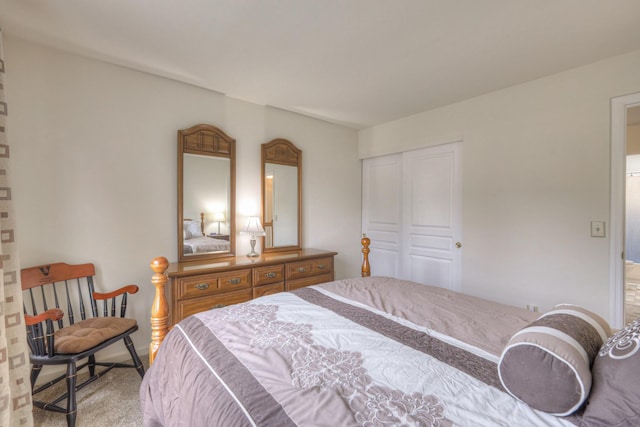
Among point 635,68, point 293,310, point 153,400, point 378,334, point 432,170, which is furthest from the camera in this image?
point 432,170

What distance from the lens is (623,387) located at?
70 cm

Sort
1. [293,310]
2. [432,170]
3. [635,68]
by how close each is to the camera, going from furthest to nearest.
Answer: [432,170]
[635,68]
[293,310]

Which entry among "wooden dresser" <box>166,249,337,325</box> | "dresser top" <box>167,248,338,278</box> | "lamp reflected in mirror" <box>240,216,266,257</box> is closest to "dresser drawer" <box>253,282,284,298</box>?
"wooden dresser" <box>166,249,337,325</box>

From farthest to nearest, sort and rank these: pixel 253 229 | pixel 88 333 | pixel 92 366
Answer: pixel 253 229 → pixel 92 366 → pixel 88 333

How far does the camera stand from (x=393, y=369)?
96cm

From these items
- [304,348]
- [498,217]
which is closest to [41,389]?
[304,348]

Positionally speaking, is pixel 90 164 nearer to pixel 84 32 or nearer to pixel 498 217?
pixel 84 32

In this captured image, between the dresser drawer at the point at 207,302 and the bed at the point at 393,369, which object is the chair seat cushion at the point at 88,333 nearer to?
the dresser drawer at the point at 207,302

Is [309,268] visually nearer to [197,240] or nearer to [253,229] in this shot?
[253,229]

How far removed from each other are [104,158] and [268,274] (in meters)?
1.66

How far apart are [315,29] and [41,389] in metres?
2.93

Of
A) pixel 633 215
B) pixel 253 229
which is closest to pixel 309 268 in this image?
pixel 253 229

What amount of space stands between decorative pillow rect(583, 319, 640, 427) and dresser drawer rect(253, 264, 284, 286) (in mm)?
2300

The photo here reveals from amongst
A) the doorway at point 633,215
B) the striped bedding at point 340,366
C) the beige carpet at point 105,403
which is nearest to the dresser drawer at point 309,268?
the striped bedding at point 340,366
